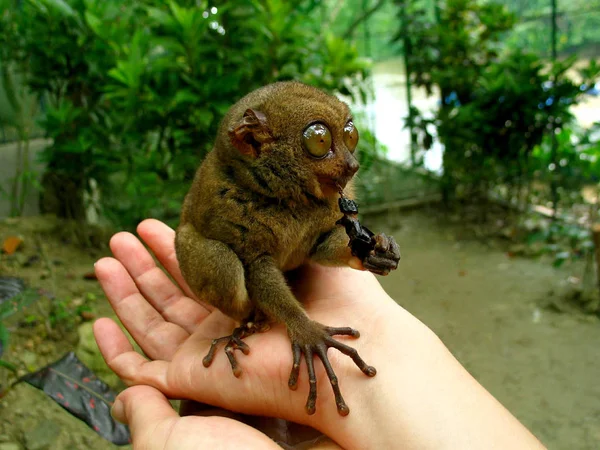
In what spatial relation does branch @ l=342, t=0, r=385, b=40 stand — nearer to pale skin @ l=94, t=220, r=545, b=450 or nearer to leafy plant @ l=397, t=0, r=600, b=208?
leafy plant @ l=397, t=0, r=600, b=208

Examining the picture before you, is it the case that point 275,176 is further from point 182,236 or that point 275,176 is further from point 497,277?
point 497,277

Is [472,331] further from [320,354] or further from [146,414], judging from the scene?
[146,414]

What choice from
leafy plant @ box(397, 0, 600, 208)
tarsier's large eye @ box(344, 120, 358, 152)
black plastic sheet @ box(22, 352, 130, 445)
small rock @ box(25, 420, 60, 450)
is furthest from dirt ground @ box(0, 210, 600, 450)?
tarsier's large eye @ box(344, 120, 358, 152)

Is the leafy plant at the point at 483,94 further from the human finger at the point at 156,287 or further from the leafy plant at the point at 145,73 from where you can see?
the human finger at the point at 156,287

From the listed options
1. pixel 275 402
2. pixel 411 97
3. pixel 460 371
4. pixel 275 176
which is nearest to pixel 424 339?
pixel 460 371

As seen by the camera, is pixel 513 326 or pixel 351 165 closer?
pixel 351 165

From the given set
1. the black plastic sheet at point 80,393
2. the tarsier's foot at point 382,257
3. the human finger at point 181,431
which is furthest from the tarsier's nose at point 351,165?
the black plastic sheet at point 80,393

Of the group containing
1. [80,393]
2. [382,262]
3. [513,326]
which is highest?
[382,262]

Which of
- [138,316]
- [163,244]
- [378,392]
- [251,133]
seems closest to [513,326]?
[163,244]
